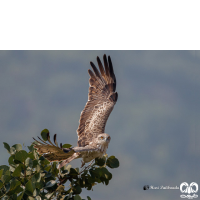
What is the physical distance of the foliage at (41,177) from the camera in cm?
619

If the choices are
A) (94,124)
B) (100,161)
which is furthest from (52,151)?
(94,124)

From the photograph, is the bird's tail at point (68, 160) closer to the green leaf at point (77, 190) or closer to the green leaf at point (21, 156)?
the green leaf at point (77, 190)

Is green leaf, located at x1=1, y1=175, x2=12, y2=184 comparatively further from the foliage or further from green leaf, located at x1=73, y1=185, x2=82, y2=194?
green leaf, located at x1=73, y1=185, x2=82, y2=194

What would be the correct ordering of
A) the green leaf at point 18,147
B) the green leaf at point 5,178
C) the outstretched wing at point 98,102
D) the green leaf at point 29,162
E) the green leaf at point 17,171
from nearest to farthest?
1. the green leaf at point 5,178
2. the green leaf at point 17,171
3. the green leaf at point 29,162
4. the green leaf at point 18,147
5. the outstretched wing at point 98,102

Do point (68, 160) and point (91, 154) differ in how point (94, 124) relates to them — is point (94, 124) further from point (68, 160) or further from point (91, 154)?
point (68, 160)

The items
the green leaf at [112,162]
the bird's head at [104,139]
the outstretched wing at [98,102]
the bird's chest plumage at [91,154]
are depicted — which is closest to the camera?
the green leaf at [112,162]

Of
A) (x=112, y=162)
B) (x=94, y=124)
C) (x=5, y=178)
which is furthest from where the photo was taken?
(x=94, y=124)

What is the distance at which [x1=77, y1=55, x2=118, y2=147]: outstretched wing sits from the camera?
9.95m

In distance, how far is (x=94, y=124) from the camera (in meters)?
10.1

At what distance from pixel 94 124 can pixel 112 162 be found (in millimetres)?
3001

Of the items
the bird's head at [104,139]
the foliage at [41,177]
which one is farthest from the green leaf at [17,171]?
the bird's head at [104,139]

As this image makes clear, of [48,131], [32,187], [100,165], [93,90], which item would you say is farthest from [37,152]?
[93,90]

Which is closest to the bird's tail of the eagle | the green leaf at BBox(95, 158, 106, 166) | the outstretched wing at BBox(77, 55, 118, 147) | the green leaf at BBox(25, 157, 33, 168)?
the eagle

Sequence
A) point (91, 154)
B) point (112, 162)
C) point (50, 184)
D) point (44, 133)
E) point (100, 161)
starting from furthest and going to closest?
1. point (91, 154)
2. point (100, 161)
3. point (112, 162)
4. point (44, 133)
5. point (50, 184)
